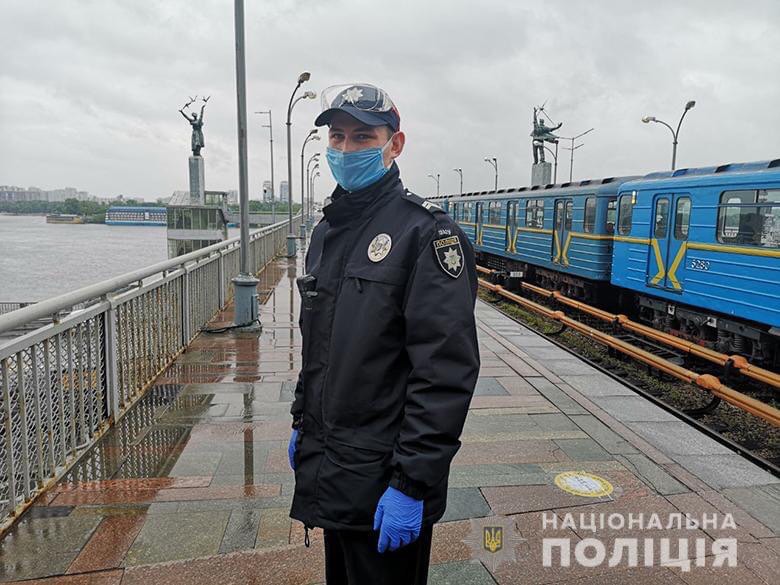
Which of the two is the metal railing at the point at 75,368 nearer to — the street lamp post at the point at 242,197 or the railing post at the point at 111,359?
the railing post at the point at 111,359

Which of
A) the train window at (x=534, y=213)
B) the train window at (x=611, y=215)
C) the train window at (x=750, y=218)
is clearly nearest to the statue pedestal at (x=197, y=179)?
the train window at (x=534, y=213)

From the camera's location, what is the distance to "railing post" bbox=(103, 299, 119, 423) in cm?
470

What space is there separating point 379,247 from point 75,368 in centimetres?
320

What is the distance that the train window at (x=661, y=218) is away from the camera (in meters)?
10.3

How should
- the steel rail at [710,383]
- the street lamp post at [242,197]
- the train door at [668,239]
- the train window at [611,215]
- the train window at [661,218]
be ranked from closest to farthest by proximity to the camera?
the steel rail at [710,383] < the street lamp post at [242,197] < the train door at [668,239] < the train window at [661,218] < the train window at [611,215]

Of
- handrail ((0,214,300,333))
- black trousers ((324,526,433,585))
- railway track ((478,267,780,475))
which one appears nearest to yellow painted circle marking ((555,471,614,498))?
railway track ((478,267,780,475))

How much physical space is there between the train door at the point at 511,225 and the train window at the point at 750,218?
913 centimetres

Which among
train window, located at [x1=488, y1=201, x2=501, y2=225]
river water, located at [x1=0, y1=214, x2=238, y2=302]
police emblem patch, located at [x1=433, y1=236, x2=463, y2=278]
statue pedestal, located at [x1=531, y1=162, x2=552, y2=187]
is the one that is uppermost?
statue pedestal, located at [x1=531, y1=162, x2=552, y2=187]

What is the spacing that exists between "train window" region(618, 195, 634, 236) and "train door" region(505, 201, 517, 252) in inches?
231

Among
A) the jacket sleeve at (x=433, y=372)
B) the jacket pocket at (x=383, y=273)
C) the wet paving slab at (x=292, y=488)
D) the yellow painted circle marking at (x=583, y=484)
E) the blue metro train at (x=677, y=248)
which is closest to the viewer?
the jacket sleeve at (x=433, y=372)

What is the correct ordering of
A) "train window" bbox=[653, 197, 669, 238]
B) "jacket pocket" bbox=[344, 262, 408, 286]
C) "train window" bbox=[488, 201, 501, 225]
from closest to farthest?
1. "jacket pocket" bbox=[344, 262, 408, 286]
2. "train window" bbox=[653, 197, 669, 238]
3. "train window" bbox=[488, 201, 501, 225]

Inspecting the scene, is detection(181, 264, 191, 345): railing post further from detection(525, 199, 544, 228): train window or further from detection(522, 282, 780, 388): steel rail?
detection(525, 199, 544, 228): train window

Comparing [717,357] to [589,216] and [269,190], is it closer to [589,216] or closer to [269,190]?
[589,216]

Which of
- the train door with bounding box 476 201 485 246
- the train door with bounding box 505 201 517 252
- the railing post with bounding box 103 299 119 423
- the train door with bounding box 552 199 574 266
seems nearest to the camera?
the railing post with bounding box 103 299 119 423
